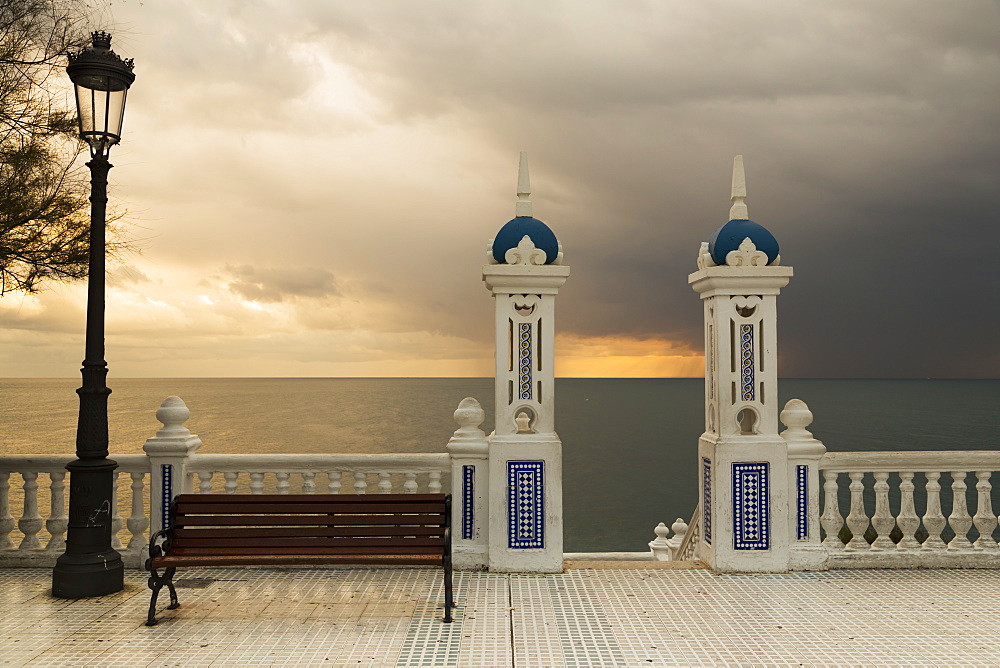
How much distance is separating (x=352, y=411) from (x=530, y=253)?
4888 inches

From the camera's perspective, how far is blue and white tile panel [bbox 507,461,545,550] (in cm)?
652

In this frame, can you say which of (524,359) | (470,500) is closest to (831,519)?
(524,359)

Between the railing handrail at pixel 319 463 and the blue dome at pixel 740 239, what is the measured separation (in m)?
3.23

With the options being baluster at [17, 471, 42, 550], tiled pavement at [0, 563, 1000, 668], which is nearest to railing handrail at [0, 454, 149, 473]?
baluster at [17, 471, 42, 550]

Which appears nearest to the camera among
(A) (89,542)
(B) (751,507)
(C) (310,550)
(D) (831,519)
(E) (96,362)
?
(C) (310,550)

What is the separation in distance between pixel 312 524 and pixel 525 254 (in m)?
2.95

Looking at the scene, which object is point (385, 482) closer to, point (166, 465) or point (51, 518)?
point (166, 465)

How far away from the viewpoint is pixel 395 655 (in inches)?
185

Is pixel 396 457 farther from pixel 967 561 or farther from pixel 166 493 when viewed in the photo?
pixel 967 561

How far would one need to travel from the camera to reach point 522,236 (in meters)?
6.81

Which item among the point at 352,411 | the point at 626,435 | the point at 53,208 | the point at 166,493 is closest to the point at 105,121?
the point at 53,208

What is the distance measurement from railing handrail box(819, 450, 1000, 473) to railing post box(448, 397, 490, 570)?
313 cm

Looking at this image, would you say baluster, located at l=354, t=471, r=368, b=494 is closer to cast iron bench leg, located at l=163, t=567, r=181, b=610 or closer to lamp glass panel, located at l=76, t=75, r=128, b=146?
cast iron bench leg, located at l=163, t=567, r=181, b=610

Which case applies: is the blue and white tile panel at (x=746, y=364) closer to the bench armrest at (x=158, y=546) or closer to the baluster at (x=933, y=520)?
the baluster at (x=933, y=520)
